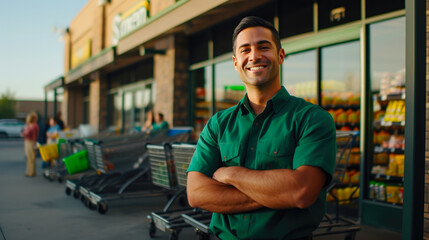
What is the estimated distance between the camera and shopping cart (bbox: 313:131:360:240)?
4.65 metres

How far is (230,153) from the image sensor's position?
1927 mm

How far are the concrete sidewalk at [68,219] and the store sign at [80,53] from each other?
12.1m

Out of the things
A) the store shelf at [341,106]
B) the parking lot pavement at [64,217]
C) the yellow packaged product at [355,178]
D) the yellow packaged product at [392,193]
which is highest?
the store shelf at [341,106]

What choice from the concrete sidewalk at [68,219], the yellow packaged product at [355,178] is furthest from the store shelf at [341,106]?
the concrete sidewalk at [68,219]

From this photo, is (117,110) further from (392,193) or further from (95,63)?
(392,193)

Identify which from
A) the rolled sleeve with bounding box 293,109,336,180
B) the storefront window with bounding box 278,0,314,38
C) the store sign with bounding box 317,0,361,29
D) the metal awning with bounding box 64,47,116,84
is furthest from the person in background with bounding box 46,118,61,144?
the rolled sleeve with bounding box 293,109,336,180

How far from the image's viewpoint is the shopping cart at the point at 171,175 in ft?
16.2

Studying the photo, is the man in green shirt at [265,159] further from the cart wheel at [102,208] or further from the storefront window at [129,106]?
the storefront window at [129,106]

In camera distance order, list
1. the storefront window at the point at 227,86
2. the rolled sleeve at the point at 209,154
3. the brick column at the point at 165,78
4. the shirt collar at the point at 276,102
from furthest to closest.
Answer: the brick column at the point at 165,78 → the storefront window at the point at 227,86 → the rolled sleeve at the point at 209,154 → the shirt collar at the point at 276,102

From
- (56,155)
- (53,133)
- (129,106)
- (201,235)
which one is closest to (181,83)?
(56,155)

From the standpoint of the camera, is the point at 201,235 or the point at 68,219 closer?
the point at 201,235

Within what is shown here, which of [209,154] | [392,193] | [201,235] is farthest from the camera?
[392,193]

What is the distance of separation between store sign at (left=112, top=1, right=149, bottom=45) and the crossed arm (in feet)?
33.1

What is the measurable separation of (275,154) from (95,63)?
42.4ft
